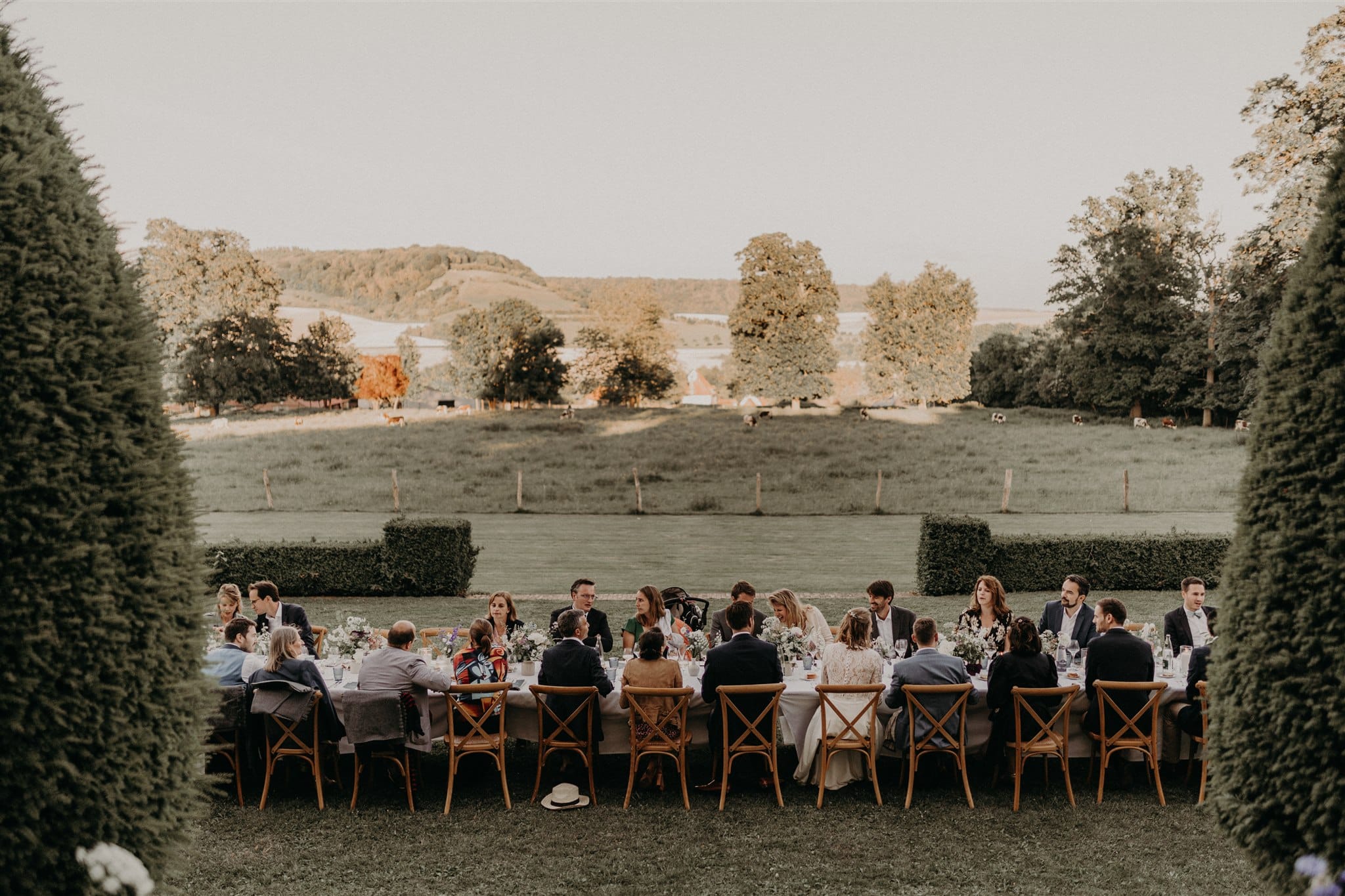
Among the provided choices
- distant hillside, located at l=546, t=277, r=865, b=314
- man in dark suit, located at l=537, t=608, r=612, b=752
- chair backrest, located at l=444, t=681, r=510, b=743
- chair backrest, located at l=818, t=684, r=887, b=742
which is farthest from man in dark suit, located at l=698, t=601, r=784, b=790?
distant hillside, located at l=546, t=277, r=865, b=314

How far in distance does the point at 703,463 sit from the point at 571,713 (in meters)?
28.7

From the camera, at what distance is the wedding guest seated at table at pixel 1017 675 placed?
23.2ft

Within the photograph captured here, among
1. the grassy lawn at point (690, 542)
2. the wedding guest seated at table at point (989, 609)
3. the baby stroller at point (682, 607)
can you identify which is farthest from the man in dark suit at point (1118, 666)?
the grassy lawn at point (690, 542)

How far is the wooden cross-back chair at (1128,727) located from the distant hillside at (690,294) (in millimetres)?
45472

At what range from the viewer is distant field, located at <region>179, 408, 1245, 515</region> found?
1169 inches

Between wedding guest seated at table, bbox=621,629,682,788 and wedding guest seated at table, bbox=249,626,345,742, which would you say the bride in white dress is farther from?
wedding guest seated at table, bbox=249,626,345,742

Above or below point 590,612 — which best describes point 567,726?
below

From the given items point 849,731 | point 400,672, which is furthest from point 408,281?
point 849,731

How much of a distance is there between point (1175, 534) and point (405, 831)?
1398 cm

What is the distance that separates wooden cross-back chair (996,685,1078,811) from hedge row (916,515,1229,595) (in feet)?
28.0

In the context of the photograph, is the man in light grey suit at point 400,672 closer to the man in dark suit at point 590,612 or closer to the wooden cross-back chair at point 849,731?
the man in dark suit at point 590,612

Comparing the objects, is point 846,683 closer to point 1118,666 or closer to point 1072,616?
point 1118,666

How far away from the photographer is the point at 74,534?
3582mm

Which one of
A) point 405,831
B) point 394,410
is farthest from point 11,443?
point 394,410
